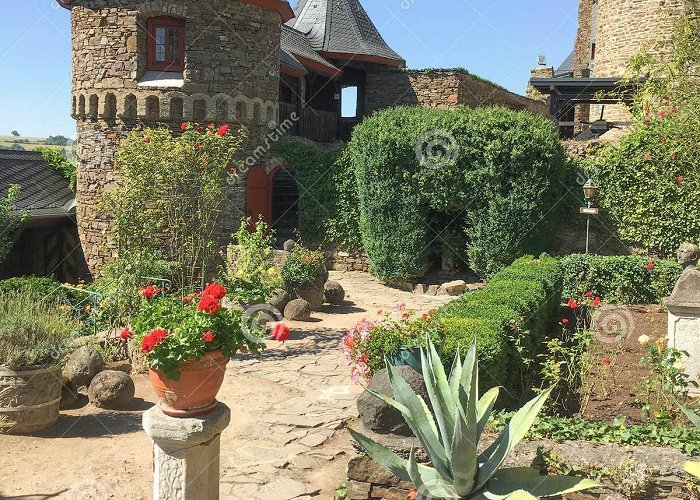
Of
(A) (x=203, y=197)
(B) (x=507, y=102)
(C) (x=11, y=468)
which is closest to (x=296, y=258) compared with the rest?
(A) (x=203, y=197)

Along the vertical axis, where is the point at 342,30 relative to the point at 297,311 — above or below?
above

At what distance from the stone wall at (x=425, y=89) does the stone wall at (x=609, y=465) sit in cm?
1664

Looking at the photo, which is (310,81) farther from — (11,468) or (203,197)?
(11,468)

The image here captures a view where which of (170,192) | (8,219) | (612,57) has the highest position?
(612,57)

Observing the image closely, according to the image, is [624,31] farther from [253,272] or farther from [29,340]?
[29,340]

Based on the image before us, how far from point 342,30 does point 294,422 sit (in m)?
17.6

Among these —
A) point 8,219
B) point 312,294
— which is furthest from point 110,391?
point 8,219

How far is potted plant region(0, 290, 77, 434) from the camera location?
263 inches

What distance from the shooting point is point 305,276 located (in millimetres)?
12523

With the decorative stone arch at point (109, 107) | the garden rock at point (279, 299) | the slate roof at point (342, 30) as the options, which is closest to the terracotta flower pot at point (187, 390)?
the garden rock at point (279, 299)

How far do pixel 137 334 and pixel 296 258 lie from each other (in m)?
7.34

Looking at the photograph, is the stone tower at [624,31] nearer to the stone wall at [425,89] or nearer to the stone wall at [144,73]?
the stone wall at [425,89]

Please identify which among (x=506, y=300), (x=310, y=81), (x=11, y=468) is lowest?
(x=11, y=468)

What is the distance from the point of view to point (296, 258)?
12.7m
